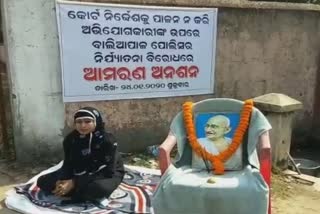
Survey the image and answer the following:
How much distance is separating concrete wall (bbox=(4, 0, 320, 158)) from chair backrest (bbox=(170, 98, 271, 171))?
78.9 inches

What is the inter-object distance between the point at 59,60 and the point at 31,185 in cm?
153

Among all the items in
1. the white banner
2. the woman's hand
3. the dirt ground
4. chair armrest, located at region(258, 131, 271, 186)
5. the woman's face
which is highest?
the white banner

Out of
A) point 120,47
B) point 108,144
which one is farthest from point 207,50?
point 108,144

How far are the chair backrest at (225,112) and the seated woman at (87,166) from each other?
763 millimetres

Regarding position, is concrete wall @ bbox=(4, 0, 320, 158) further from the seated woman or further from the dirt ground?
the seated woman

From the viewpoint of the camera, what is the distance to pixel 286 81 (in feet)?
23.5

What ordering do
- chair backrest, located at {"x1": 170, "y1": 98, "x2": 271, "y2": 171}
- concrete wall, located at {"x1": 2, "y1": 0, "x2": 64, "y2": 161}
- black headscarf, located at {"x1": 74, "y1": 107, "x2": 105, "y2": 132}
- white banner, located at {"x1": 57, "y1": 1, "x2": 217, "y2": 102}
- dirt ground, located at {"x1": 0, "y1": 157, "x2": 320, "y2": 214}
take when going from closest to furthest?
chair backrest, located at {"x1": 170, "y1": 98, "x2": 271, "y2": 171}, black headscarf, located at {"x1": 74, "y1": 107, "x2": 105, "y2": 132}, dirt ground, located at {"x1": 0, "y1": 157, "x2": 320, "y2": 214}, concrete wall, located at {"x1": 2, "y1": 0, "x2": 64, "y2": 161}, white banner, located at {"x1": 57, "y1": 1, "x2": 217, "y2": 102}

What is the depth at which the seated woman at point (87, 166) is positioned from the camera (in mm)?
4086

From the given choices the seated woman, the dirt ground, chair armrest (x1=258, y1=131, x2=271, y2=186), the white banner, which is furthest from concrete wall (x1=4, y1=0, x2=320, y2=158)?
chair armrest (x1=258, y1=131, x2=271, y2=186)

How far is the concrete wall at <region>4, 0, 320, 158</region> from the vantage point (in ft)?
16.6

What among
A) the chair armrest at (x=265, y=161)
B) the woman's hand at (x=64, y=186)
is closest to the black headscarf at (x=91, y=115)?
the woman's hand at (x=64, y=186)

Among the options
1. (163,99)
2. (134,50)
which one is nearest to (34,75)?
(134,50)

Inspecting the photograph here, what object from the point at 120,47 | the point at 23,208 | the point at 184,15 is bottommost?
the point at 23,208

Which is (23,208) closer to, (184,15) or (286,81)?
(184,15)
